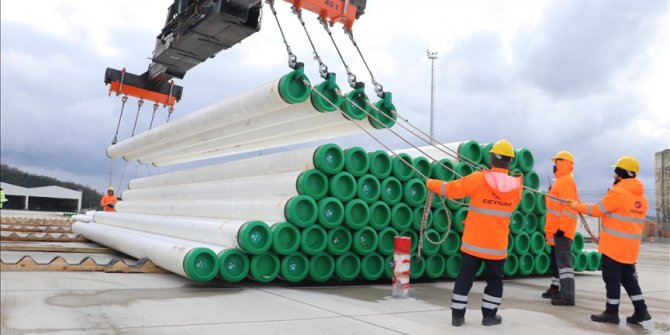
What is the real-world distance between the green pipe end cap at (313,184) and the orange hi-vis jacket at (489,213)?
7.33 feet

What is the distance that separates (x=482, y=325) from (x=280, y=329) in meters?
1.86

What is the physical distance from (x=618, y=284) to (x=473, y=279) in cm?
156

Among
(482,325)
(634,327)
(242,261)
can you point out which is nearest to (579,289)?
(634,327)

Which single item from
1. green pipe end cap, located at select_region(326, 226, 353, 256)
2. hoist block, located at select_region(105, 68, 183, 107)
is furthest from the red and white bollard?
hoist block, located at select_region(105, 68, 183, 107)

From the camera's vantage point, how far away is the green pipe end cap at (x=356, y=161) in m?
6.62

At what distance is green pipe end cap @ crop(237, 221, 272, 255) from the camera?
593 cm

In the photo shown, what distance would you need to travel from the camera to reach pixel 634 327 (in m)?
4.81

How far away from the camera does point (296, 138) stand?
8383 mm

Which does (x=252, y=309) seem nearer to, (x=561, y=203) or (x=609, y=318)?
(x=609, y=318)

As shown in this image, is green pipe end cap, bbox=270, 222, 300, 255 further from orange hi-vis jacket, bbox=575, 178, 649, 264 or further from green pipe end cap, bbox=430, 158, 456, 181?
orange hi-vis jacket, bbox=575, 178, 649, 264

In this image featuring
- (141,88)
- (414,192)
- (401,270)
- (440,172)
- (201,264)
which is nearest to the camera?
(401,270)

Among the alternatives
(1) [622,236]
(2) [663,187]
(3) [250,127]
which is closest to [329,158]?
(3) [250,127]

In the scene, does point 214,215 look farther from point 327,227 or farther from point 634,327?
point 634,327

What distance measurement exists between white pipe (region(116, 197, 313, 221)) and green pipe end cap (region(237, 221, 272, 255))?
303 mm
